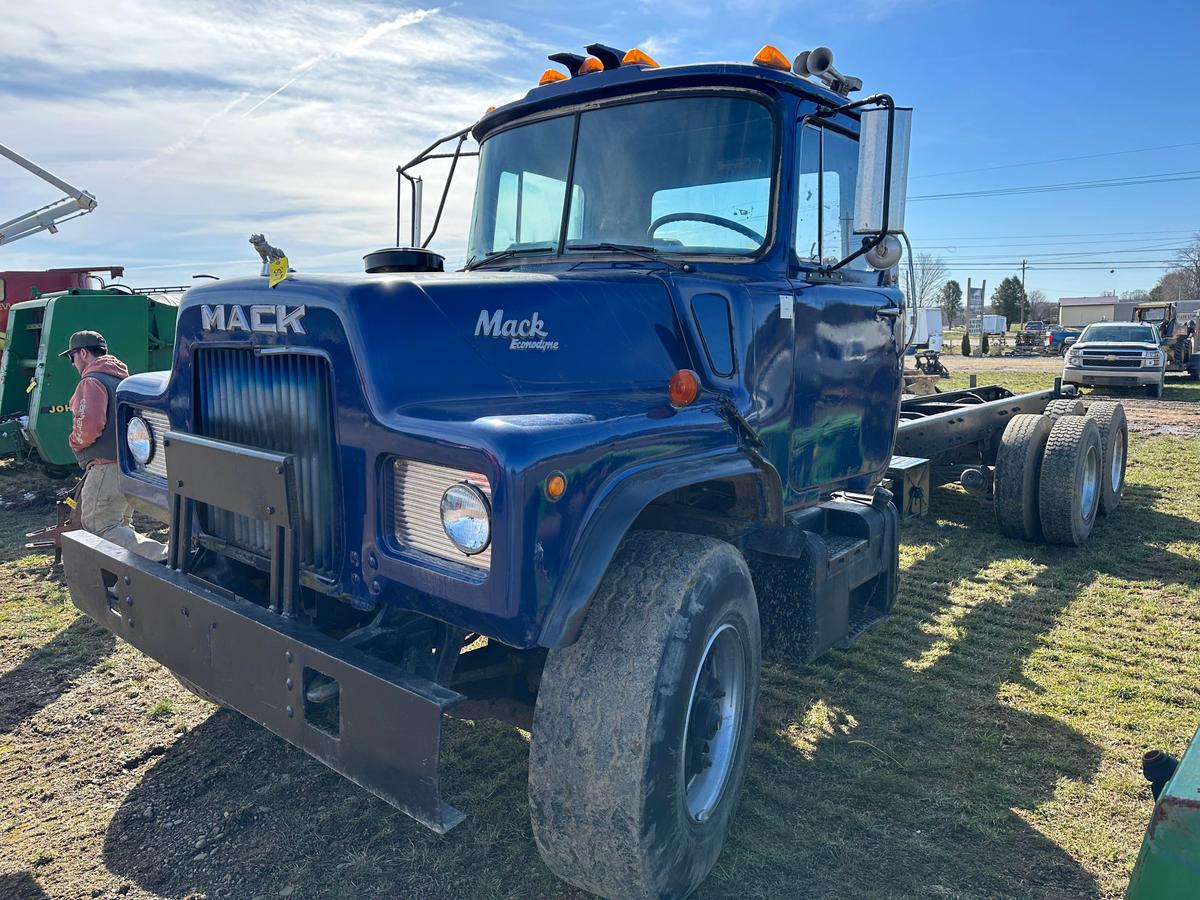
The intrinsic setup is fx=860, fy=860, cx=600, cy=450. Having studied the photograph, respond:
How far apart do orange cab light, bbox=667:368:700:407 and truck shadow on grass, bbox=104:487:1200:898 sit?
1.55 m

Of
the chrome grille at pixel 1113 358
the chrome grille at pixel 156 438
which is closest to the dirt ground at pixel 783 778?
the chrome grille at pixel 156 438

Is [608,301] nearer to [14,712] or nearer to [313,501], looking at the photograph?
[313,501]

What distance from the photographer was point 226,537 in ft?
9.84

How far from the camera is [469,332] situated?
8.42ft

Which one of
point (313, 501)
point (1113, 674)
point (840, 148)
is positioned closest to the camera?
point (313, 501)

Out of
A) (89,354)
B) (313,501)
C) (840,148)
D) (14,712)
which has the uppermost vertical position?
(840,148)

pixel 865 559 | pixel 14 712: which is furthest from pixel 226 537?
pixel 865 559

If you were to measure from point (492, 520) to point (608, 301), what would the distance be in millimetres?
1086

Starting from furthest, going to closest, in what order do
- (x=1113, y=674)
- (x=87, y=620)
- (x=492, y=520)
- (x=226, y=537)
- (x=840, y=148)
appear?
(x=87, y=620) < (x=1113, y=674) < (x=840, y=148) < (x=226, y=537) < (x=492, y=520)

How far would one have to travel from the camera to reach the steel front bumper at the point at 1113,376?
1995cm

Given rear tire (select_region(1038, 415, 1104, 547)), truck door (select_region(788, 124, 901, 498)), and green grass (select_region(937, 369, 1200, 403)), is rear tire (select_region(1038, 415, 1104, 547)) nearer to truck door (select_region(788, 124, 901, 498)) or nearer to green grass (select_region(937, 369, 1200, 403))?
truck door (select_region(788, 124, 901, 498))

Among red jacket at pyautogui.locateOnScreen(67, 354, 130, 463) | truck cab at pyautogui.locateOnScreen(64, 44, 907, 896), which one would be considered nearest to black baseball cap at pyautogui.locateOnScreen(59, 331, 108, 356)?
red jacket at pyautogui.locateOnScreen(67, 354, 130, 463)

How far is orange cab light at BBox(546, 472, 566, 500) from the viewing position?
213cm

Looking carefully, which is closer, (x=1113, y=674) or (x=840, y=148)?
(x=840, y=148)
